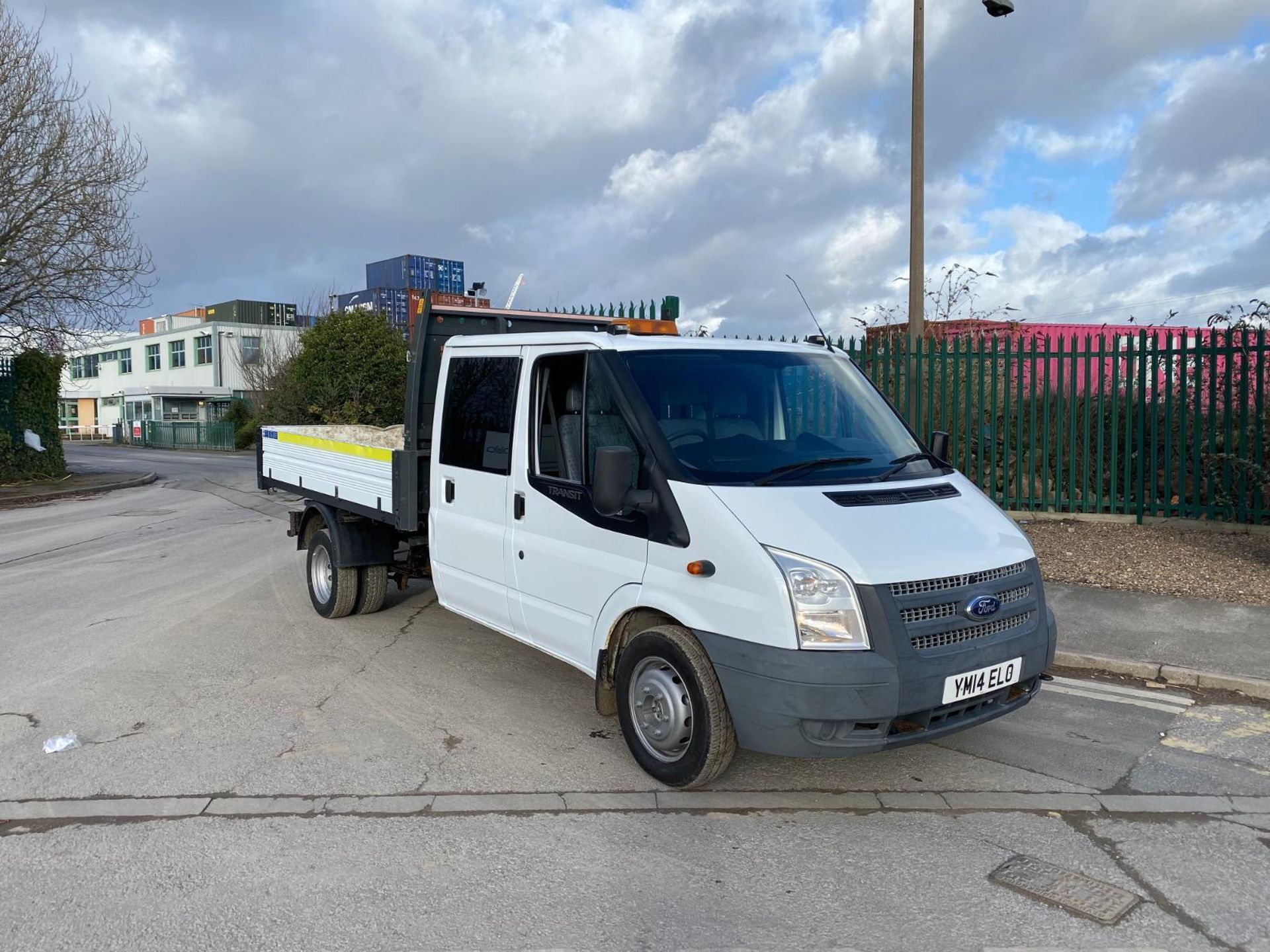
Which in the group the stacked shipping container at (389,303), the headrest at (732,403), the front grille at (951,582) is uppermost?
the stacked shipping container at (389,303)

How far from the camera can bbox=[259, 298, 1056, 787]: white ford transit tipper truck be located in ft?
12.1

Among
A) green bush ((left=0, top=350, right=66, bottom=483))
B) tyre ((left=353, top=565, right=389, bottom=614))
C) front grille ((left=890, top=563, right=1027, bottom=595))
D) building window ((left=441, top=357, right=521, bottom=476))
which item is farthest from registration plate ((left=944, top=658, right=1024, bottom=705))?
green bush ((left=0, top=350, right=66, bottom=483))

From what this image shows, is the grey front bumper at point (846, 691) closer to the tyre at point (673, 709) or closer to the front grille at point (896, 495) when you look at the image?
the tyre at point (673, 709)

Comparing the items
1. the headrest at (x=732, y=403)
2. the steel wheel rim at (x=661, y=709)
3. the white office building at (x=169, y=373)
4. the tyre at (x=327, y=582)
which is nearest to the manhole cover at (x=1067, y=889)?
the steel wheel rim at (x=661, y=709)

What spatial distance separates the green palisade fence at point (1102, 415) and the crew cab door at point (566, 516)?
6880 mm

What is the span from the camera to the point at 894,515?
13.1 feet

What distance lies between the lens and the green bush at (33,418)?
22234 mm

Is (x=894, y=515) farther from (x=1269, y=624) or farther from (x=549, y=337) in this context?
(x=1269, y=624)

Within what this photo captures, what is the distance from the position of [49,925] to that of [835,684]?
291 centimetres

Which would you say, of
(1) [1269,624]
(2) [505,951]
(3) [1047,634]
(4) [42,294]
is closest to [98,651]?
(2) [505,951]

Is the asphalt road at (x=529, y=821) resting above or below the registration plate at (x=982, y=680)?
below

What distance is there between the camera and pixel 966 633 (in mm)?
3885

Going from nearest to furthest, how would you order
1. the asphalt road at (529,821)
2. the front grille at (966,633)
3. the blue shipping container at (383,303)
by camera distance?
the asphalt road at (529,821), the front grille at (966,633), the blue shipping container at (383,303)

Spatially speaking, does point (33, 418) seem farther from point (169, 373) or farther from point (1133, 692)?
point (169, 373)
